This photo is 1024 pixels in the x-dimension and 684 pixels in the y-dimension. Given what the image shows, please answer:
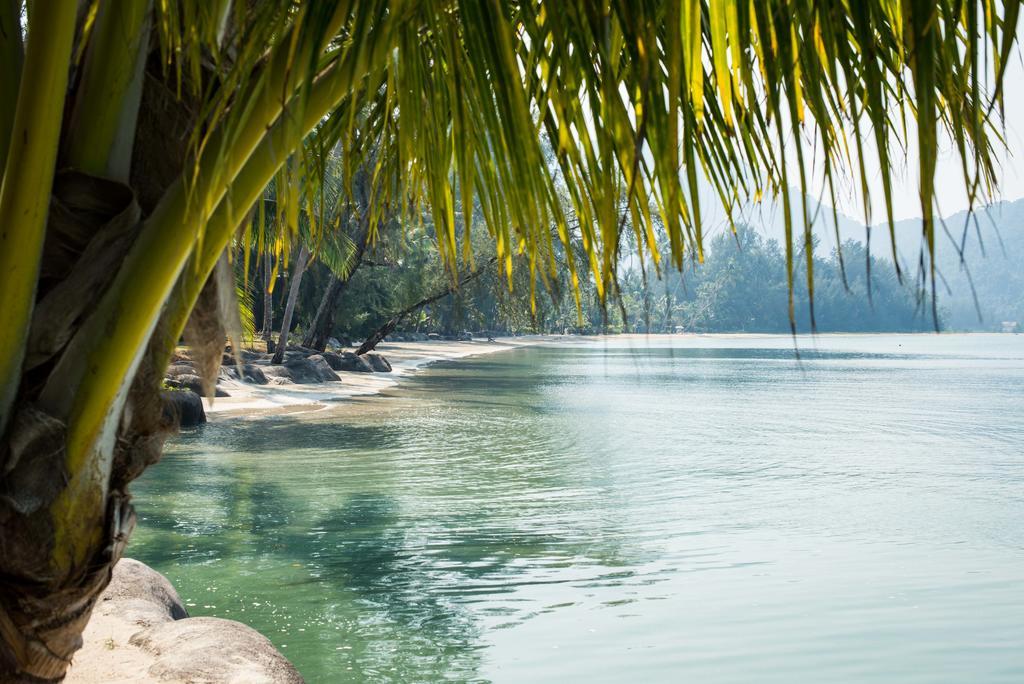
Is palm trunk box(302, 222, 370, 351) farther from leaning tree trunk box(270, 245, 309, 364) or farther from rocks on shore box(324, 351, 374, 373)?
leaning tree trunk box(270, 245, 309, 364)

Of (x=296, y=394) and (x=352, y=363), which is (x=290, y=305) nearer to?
(x=296, y=394)

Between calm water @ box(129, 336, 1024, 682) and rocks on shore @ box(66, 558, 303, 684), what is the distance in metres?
1.15

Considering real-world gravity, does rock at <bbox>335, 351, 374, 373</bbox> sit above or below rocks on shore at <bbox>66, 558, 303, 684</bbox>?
above

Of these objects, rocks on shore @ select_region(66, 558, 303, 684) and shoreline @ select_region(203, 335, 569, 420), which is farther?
shoreline @ select_region(203, 335, 569, 420)

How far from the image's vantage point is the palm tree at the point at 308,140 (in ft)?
3.89

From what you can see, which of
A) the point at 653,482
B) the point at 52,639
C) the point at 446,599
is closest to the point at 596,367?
the point at 653,482

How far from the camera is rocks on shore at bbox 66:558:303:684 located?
4.30 meters

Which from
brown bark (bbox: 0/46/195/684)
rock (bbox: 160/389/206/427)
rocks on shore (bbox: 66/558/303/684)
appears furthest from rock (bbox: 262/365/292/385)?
brown bark (bbox: 0/46/195/684)

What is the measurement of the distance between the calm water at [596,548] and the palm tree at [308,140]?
37cm

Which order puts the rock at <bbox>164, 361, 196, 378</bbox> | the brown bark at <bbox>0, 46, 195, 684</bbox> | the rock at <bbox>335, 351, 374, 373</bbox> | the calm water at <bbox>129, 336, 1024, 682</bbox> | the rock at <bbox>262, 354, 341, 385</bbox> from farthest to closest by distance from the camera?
the rock at <bbox>335, 351, 374, 373</bbox>, the rock at <bbox>262, 354, 341, 385</bbox>, the rock at <bbox>164, 361, 196, 378</bbox>, the calm water at <bbox>129, 336, 1024, 682</bbox>, the brown bark at <bbox>0, 46, 195, 684</bbox>

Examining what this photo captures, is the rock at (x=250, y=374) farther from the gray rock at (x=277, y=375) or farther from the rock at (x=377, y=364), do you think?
the rock at (x=377, y=364)

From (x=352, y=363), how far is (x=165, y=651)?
25.8 meters

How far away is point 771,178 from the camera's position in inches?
50.6

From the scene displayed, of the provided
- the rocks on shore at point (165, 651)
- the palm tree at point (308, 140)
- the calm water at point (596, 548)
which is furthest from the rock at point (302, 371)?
the palm tree at point (308, 140)
